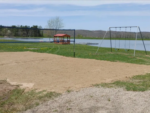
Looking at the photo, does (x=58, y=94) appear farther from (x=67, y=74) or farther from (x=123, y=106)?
(x=67, y=74)

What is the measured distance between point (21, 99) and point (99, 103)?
1.74m

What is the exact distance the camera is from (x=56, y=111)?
393cm

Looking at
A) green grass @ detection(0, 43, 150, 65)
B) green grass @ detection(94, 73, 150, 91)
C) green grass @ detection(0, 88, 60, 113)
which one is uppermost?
green grass @ detection(0, 43, 150, 65)

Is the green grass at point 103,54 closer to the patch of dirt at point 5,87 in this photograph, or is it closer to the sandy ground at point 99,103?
the sandy ground at point 99,103

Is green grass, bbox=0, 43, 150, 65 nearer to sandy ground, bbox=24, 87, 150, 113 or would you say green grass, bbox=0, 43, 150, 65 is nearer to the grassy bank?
sandy ground, bbox=24, 87, 150, 113

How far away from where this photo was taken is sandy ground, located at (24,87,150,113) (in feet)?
13.0

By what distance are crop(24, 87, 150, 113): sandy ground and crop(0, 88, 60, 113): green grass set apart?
0.23 meters

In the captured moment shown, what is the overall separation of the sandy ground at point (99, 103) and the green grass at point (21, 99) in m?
0.23

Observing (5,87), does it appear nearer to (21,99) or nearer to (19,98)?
(19,98)

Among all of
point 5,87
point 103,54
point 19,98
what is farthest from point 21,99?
point 103,54

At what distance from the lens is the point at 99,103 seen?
427 centimetres

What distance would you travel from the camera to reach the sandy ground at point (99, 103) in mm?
3961

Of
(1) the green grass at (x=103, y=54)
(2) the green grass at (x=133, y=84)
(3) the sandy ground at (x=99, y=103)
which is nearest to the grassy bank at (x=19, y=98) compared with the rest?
(3) the sandy ground at (x=99, y=103)

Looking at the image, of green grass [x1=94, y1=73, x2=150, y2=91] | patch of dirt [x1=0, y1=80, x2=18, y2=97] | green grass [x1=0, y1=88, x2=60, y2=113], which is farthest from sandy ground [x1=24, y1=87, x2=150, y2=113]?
patch of dirt [x1=0, y1=80, x2=18, y2=97]
